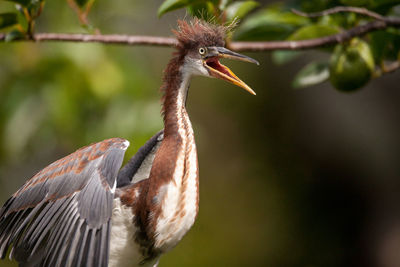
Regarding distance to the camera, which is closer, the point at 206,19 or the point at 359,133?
the point at 206,19

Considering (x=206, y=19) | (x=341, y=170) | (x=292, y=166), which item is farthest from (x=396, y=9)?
(x=292, y=166)

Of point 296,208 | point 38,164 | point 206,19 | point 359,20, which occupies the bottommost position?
point 296,208

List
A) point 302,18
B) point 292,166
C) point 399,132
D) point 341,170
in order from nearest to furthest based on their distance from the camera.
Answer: point 302,18 < point 399,132 < point 341,170 < point 292,166

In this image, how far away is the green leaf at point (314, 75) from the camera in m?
2.58

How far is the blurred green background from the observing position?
3.39m

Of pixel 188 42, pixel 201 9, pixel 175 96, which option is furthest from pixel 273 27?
pixel 175 96

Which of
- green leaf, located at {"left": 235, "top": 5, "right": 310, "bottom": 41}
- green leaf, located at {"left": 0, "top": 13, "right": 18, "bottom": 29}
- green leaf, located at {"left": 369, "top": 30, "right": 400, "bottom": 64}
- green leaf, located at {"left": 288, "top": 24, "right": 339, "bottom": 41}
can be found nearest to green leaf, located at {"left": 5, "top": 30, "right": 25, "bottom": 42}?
green leaf, located at {"left": 0, "top": 13, "right": 18, "bottom": 29}

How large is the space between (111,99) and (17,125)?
23.7 inches

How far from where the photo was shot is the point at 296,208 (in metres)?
5.04

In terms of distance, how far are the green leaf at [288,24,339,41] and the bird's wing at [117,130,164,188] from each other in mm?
638

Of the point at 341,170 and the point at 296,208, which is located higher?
the point at 341,170

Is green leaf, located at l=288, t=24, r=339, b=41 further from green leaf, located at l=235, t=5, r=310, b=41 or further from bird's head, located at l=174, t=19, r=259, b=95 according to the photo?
→ bird's head, located at l=174, t=19, r=259, b=95

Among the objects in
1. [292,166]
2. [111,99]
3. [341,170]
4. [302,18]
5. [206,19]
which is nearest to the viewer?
[206,19]

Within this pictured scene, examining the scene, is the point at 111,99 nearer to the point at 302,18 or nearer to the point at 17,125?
the point at 17,125
